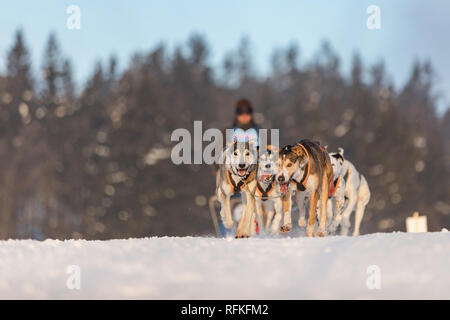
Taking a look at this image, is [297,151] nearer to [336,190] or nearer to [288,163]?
[288,163]

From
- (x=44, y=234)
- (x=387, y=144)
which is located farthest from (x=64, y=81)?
(x=387, y=144)

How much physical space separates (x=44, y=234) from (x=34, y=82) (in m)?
13.4

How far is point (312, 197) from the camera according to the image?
9.62 meters

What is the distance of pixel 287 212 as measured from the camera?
9734 millimetres

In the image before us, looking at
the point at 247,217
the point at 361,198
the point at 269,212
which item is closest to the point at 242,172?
the point at 247,217

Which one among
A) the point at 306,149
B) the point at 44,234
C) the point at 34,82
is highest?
the point at 34,82

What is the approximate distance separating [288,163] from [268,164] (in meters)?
0.45

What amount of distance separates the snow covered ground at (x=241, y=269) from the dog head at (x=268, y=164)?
1.23 metres

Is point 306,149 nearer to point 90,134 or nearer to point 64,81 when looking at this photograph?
point 90,134

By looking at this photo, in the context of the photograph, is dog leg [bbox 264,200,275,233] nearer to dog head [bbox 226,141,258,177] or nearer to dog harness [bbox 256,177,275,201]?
dog harness [bbox 256,177,275,201]

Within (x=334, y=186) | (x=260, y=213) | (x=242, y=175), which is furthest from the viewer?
(x=260, y=213)

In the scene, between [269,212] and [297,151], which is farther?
[269,212]

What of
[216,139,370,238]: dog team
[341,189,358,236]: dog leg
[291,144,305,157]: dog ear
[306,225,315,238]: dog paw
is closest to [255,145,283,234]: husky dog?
[216,139,370,238]: dog team

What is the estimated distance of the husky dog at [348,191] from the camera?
10914 mm
